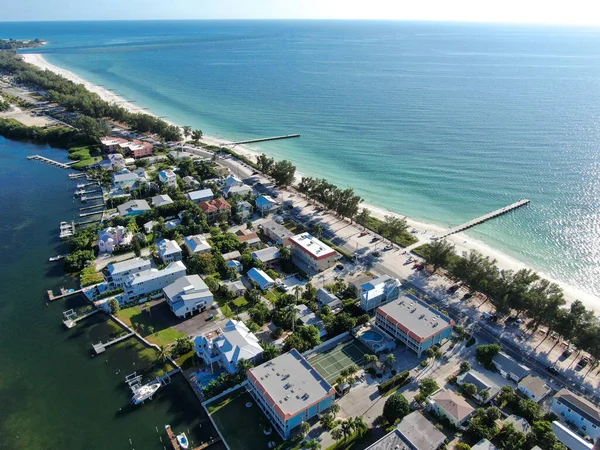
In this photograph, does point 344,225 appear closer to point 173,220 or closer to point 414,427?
point 173,220

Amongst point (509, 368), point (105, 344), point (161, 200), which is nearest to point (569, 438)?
point (509, 368)

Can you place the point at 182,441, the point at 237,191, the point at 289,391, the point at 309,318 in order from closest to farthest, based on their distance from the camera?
the point at 182,441, the point at 289,391, the point at 309,318, the point at 237,191

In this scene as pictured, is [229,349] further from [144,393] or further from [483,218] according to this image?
[483,218]

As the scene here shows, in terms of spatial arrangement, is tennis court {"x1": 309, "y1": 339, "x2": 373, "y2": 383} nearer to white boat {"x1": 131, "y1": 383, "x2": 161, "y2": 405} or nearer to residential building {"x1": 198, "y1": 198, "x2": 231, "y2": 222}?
white boat {"x1": 131, "y1": 383, "x2": 161, "y2": 405}

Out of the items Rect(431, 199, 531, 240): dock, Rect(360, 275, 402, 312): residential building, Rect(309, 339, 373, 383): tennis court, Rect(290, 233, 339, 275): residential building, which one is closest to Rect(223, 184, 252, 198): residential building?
Rect(290, 233, 339, 275): residential building

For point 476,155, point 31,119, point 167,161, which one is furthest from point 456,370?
point 31,119
